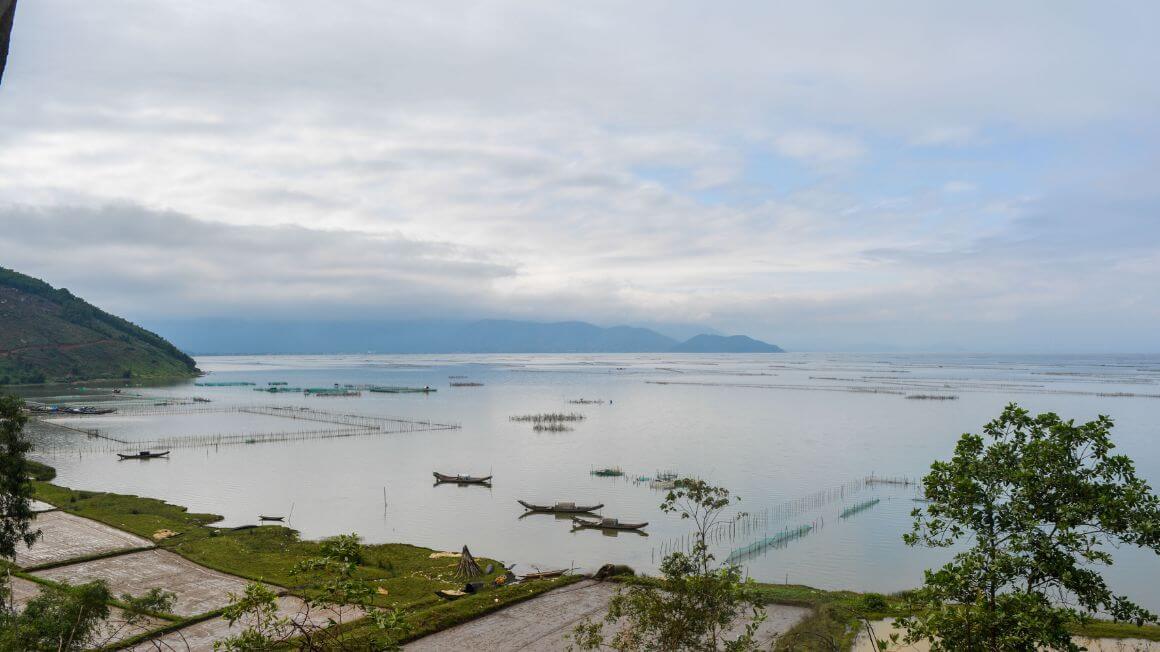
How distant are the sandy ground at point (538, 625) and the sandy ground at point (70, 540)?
16.2 metres

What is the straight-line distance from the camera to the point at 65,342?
128000 millimetres

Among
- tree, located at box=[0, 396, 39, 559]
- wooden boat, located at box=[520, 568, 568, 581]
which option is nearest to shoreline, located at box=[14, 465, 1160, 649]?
wooden boat, located at box=[520, 568, 568, 581]

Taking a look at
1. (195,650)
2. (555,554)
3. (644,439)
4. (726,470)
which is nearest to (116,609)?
(195,650)

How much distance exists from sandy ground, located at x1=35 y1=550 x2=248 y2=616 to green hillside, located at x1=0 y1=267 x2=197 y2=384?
104 m

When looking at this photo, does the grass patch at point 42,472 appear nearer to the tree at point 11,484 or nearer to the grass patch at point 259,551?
the grass patch at point 259,551

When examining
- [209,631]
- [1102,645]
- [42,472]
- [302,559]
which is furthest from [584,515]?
[42,472]

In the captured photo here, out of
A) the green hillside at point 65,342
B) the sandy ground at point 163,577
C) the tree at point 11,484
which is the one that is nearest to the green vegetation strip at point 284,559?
the sandy ground at point 163,577

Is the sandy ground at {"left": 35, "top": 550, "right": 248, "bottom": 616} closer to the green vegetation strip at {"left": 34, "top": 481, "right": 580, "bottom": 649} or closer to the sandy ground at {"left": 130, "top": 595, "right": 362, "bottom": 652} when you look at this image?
the green vegetation strip at {"left": 34, "top": 481, "right": 580, "bottom": 649}

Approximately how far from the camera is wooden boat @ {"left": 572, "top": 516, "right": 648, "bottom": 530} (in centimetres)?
3381

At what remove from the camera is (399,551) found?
29.6 m

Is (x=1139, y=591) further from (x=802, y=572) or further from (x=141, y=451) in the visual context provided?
(x=141, y=451)

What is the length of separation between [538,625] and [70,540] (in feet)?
69.5

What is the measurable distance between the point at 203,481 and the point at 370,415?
104ft

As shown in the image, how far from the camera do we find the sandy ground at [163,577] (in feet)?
76.2
